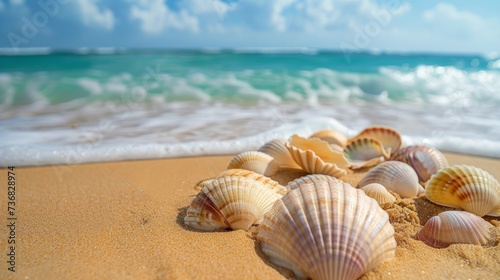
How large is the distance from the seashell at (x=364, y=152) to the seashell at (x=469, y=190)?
47.3 inches

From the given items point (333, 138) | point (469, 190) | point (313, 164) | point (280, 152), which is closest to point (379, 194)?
point (469, 190)

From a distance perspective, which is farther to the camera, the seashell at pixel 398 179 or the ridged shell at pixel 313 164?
the ridged shell at pixel 313 164

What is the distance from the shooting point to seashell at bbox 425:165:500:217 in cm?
250

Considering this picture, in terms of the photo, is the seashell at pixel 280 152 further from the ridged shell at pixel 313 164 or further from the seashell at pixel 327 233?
the seashell at pixel 327 233

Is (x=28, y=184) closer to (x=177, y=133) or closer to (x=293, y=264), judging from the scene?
(x=177, y=133)

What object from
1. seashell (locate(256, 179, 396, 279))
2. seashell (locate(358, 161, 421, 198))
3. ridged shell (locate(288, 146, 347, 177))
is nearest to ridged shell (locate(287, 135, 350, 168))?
ridged shell (locate(288, 146, 347, 177))

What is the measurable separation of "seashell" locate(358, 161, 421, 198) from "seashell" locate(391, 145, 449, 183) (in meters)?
0.43

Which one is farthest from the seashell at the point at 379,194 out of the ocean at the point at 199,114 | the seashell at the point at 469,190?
the ocean at the point at 199,114

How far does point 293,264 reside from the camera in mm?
1831

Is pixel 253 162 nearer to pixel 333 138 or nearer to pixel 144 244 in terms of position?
pixel 333 138

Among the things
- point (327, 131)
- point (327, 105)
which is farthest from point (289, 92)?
point (327, 131)

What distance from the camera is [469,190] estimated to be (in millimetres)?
2520

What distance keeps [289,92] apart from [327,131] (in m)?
7.05

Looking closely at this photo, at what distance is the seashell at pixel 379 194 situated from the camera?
8.72 ft
